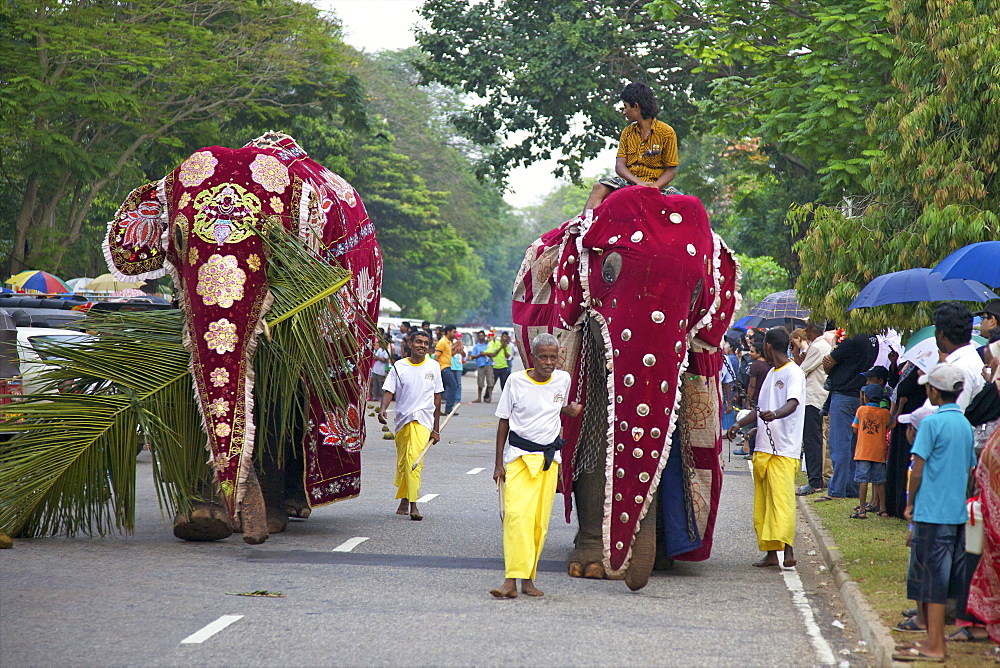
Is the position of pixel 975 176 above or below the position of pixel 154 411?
above

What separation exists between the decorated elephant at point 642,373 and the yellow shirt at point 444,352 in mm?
14202

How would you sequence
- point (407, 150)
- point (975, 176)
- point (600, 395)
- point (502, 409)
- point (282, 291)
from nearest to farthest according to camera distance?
1. point (502, 409)
2. point (600, 395)
3. point (282, 291)
4. point (975, 176)
5. point (407, 150)

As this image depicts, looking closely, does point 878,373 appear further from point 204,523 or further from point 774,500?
point 204,523

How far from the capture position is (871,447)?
11.1 metres

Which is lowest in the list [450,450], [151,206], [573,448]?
[450,450]

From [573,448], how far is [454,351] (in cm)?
1869

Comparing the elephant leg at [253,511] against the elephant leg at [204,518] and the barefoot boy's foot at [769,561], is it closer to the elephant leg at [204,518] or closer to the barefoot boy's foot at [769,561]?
the elephant leg at [204,518]

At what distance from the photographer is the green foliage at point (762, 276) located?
35094 mm

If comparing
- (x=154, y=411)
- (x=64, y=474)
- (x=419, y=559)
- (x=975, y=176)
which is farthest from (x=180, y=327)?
(x=975, y=176)

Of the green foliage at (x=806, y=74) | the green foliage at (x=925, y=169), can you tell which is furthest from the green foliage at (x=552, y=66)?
the green foliage at (x=925, y=169)

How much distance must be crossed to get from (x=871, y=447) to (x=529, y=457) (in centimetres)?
468

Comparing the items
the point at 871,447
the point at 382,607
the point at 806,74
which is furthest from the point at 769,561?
the point at 806,74

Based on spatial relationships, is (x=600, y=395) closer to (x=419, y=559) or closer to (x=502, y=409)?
(x=502, y=409)

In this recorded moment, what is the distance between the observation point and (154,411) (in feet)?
28.8
